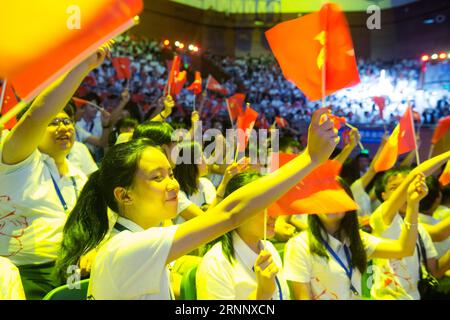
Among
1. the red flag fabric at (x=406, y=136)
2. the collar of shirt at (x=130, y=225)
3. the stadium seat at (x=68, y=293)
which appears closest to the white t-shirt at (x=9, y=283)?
the stadium seat at (x=68, y=293)

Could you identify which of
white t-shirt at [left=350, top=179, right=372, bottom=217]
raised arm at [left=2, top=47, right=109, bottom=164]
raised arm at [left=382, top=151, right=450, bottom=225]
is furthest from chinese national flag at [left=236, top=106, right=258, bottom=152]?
raised arm at [left=2, top=47, right=109, bottom=164]

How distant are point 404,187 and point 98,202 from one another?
58.8 inches

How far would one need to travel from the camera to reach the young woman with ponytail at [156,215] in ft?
3.79

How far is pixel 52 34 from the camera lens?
1.24 m

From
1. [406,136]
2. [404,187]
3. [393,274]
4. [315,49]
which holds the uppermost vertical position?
[315,49]

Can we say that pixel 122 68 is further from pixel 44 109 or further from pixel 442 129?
pixel 44 109

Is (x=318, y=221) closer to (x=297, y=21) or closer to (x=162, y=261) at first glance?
(x=297, y=21)

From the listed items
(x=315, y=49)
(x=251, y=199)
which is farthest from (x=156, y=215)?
(x=315, y=49)

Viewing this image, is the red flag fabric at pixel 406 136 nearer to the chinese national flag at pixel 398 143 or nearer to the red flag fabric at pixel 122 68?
the chinese national flag at pixel 398 143

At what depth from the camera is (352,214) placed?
7.44 ft

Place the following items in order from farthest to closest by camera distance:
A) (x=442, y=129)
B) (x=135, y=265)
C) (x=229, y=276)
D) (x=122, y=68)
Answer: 1. (x=122, y=68)
2. (x=442, y=129)
3. (x=229, y=276)
4. (x=135, y=265)

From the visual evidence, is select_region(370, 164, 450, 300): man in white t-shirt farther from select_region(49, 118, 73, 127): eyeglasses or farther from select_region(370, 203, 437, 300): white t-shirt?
select_region(49, 118, 73, 127): eyeglasses

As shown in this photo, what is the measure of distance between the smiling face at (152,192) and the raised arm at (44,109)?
0.33 metres

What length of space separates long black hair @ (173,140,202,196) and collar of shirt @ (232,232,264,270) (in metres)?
1.23
